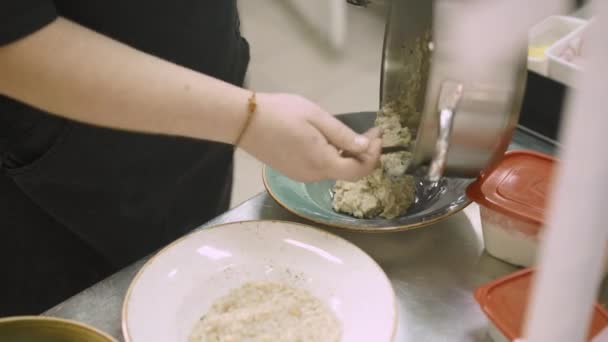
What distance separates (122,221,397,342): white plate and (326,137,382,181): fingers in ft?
0.29

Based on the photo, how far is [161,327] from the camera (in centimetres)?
64

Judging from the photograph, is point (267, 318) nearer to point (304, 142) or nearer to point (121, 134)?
point (304, 142)

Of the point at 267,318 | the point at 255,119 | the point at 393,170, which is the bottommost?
the point at 267,318

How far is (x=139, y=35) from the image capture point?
29.0 inches

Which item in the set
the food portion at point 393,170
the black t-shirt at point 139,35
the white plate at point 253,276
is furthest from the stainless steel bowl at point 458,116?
the black t-shirt at point 139,35

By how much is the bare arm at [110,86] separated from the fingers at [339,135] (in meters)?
0.09

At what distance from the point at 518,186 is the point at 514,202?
31mm

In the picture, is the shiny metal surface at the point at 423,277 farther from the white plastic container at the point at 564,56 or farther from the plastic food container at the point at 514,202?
the white plastic container at the point at 564,56

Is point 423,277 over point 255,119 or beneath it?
beneath

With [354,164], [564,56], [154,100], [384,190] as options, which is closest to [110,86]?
[154,100]

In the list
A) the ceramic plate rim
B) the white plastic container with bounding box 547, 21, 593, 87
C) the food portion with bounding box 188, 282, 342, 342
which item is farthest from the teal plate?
the white plastic container with bounding box 547, 21, 593, 87

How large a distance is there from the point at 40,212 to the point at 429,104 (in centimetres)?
62

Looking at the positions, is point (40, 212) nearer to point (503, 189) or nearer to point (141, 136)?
point (141, 136)

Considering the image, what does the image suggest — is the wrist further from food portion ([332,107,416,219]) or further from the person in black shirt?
food portion ([332,107,416,219])
